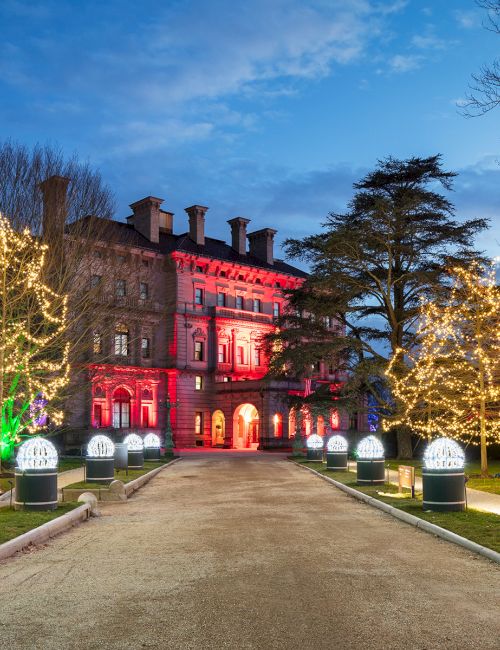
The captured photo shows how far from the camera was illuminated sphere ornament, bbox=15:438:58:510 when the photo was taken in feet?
50.0

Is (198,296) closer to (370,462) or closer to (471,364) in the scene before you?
(471,364)

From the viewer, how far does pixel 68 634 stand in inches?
252

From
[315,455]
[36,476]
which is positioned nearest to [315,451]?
[315,455]

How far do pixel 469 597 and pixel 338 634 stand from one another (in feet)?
7.31

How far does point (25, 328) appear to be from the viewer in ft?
84.2

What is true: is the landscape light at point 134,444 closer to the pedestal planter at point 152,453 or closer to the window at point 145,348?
the pedestal planter at point 152,453

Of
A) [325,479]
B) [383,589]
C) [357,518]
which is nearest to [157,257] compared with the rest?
[325,479]

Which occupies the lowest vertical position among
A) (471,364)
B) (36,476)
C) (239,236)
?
(36,476)

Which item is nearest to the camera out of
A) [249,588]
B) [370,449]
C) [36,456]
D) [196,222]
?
[249,588]

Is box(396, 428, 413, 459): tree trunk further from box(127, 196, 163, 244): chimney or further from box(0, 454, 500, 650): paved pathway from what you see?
box(127, 196, 163, 244): chimney

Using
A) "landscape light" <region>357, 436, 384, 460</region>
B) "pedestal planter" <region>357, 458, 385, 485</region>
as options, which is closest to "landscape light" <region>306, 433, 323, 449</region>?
"pedestal planter" <region>357, 458, 385, 485</region>

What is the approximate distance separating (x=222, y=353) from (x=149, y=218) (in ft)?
44.2

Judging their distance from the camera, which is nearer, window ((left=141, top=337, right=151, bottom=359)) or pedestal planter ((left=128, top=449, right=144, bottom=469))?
pedestal planter ((left=128, top=449, right=144, bottom=469))

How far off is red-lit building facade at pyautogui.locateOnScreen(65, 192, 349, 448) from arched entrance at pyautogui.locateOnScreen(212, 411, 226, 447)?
0.09 m
